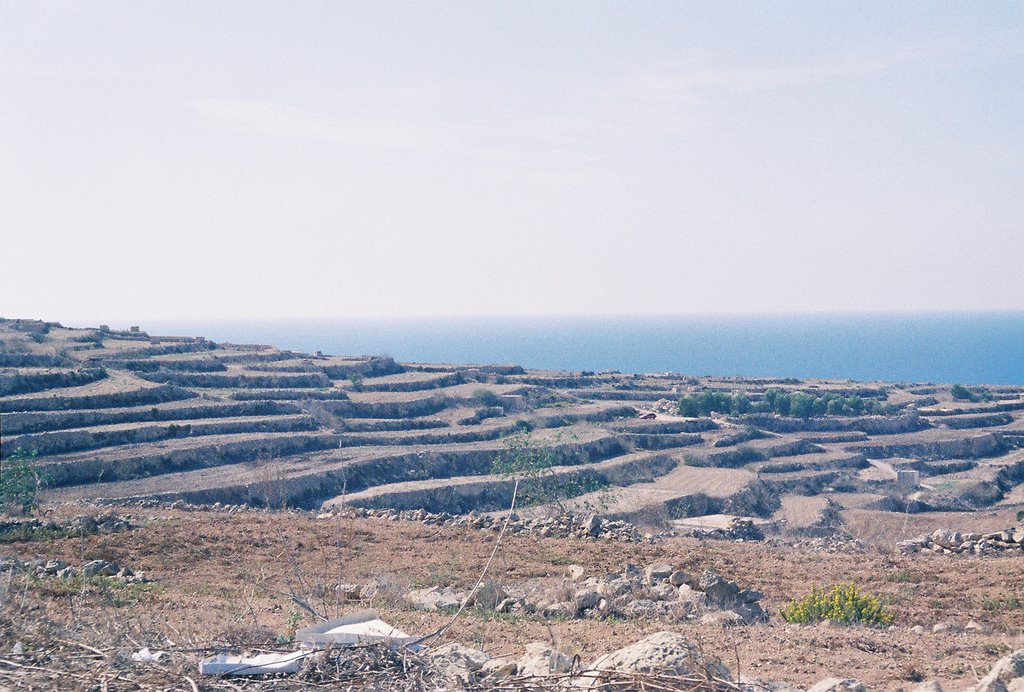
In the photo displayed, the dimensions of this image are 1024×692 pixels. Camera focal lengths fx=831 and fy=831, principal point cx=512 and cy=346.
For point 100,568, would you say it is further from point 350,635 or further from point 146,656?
point 350,635

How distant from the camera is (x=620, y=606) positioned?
35.9 feet

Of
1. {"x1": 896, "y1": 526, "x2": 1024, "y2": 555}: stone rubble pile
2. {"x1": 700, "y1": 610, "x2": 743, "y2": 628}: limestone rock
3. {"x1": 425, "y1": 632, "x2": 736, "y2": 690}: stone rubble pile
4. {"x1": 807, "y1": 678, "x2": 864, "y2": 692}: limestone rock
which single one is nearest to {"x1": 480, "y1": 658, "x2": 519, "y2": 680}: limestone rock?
{"x1": 425, "y1": 632, "x2": 736, "y2": 690}: stone rubble pile

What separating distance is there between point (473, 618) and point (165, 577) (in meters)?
6.03

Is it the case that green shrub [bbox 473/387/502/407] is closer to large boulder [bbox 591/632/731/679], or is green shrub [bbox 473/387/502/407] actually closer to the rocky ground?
the rocky ground

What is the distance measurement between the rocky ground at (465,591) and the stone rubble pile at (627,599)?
0.04 metres

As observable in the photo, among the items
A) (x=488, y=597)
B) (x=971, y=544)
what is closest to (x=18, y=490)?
(x=488, y=597)

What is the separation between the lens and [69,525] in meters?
17.3

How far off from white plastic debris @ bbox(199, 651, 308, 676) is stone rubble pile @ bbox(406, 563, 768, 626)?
19.1 feet

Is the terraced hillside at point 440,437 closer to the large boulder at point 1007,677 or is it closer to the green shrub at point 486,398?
the green shrub at point 486,398

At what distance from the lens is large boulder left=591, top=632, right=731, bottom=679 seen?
4.98 m

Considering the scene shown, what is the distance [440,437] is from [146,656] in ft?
124

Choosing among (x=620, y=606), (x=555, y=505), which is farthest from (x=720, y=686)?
(x=555, y=505)

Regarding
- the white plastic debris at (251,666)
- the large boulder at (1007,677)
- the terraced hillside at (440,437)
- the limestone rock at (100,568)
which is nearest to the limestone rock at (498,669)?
the white plastic debris at (251,666)

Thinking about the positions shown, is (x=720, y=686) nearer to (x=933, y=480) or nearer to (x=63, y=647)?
(x=63, y=647)
